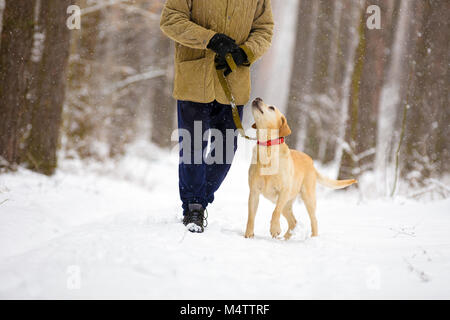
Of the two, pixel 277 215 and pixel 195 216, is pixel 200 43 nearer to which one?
pixel 195 216

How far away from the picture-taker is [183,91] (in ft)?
10.3

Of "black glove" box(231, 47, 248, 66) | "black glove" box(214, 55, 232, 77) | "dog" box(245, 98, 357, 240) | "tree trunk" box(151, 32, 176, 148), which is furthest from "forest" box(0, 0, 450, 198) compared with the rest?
"black glove" box(231, 47, 248, 66)

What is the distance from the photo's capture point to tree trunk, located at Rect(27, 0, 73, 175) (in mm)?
5816

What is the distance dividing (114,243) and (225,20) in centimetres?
211

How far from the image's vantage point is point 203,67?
3125 mm

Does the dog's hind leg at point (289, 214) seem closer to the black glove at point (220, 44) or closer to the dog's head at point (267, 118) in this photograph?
the dog's head at point (267, 118)

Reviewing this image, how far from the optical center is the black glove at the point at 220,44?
2.92 metres

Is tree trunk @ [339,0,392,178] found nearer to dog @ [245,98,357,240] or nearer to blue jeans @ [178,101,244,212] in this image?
dog @ [245,98,357,240]

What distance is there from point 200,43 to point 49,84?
4.04 meters

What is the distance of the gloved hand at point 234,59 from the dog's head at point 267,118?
0.37 m

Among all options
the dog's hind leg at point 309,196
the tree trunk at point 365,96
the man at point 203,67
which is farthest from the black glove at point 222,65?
the tree trunk at point 365,96

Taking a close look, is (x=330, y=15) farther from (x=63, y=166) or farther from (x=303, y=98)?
Answer: (x=63, y=166)

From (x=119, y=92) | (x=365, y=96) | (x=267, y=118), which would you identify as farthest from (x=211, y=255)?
(x=119, y=92)
